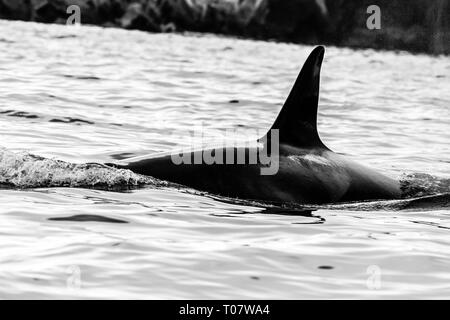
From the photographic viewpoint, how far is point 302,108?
8.99 meters

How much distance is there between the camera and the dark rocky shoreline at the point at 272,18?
185 feet

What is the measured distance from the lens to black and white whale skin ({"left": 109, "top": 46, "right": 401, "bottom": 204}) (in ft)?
29.0

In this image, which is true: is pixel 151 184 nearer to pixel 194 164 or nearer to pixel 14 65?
pixel 194 164

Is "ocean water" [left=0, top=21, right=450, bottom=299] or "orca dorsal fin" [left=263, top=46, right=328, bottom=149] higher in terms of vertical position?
"orca dorsal fin" [left=263, top=46, right=328, bottom=149]

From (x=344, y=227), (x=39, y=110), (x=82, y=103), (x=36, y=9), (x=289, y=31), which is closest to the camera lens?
(x=344, y=227)

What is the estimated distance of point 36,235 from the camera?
715cm

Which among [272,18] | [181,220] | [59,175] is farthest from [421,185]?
[272,18]

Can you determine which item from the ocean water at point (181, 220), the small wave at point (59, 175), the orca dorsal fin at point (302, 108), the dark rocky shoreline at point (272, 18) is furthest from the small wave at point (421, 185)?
the dark rocky shoreline at point (272, 18)

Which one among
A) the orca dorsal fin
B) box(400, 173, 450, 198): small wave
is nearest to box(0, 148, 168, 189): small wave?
the orca dorsal fin

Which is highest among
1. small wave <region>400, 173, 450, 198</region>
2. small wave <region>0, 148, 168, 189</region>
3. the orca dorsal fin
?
the orca dorsal fin

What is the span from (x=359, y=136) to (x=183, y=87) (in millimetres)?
6781

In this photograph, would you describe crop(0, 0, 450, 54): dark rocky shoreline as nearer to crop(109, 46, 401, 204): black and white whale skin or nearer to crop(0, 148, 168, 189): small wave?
crop(0, 148, 168, 189): small wave

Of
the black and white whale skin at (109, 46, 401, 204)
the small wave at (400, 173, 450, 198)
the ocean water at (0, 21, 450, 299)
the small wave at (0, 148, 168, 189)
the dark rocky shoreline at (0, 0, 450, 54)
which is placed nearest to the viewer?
the ocean water at (0, 21, 450, 299)

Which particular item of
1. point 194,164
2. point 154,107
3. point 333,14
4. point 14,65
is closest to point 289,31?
point 333,14
